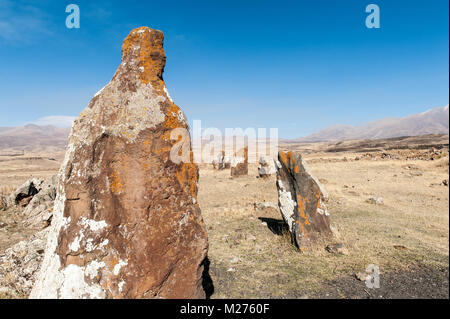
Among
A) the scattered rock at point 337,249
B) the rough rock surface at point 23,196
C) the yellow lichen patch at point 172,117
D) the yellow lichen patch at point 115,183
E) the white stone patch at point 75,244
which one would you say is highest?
the yellow lichen patch at point 172,117

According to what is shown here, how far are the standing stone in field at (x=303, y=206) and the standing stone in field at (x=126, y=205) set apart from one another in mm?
4166

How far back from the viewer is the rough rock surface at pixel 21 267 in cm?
452

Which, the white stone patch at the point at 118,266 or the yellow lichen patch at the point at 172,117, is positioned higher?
the yellow lichen patch at the point at 172,117

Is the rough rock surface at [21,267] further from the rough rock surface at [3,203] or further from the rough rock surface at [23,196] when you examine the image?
the rough rock surface at [3,203]

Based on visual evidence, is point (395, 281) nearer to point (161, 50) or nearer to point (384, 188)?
point (161, 50)

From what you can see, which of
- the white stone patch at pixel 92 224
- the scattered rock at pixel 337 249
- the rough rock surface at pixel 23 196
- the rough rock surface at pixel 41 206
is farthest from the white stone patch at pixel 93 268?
the rough rock surface at pixel 23 196

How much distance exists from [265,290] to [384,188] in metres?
13.8

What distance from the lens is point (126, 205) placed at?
11.8 feet

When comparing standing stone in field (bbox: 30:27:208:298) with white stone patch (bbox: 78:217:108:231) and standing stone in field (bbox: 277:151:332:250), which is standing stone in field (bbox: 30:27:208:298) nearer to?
white stone patch (bbox: 78:217:108:231)

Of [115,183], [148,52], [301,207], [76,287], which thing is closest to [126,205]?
[115,183]

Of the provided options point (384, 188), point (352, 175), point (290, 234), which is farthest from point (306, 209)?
point (352, 175)

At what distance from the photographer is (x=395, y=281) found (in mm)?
5414

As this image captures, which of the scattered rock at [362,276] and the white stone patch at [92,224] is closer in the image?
the white stone patch at [92,224]
